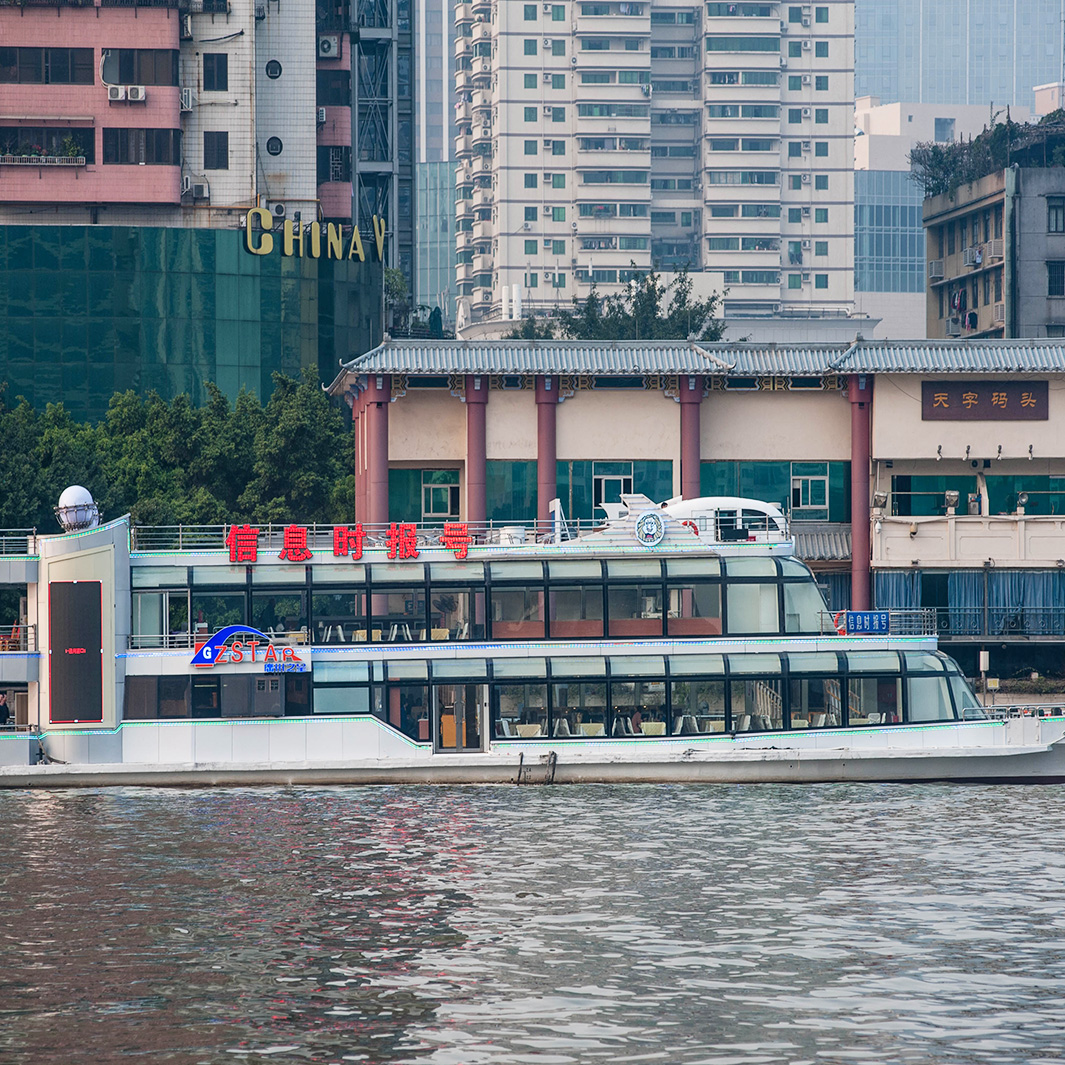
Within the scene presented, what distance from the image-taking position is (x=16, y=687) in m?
39.9

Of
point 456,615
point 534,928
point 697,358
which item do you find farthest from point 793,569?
point 697,358

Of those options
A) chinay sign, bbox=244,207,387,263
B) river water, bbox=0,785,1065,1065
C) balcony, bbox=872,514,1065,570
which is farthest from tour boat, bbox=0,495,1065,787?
chinay sign, bbox=244,207,387,263

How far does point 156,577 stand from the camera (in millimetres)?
39781

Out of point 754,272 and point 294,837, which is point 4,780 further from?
point 754,272

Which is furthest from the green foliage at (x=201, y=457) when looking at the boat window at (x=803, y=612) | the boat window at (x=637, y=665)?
the boat window at (x=803, y=612)

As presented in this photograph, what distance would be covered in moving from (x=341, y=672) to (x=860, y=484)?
2492 cm

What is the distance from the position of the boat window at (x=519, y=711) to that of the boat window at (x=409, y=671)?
1612 mm

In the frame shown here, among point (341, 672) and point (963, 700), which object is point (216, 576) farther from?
point (963, 700)

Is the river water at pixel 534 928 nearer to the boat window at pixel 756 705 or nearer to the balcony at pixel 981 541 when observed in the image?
the boat window at pixel 756 705

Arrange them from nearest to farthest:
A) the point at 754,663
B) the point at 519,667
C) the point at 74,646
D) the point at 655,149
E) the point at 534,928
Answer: the point at 534,928 < the point at 74,646 < the point at 519,667 < the point at 754,663 < the point at 655,149

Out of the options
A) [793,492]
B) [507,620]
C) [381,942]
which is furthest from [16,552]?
[793,492]

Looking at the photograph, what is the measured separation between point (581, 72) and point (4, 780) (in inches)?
5314

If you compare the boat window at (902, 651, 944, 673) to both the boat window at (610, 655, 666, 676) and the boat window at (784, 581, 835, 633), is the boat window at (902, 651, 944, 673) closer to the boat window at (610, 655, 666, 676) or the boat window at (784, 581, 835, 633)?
the boat window at (784, 581, 835, 633)

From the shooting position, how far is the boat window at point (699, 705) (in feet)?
131
